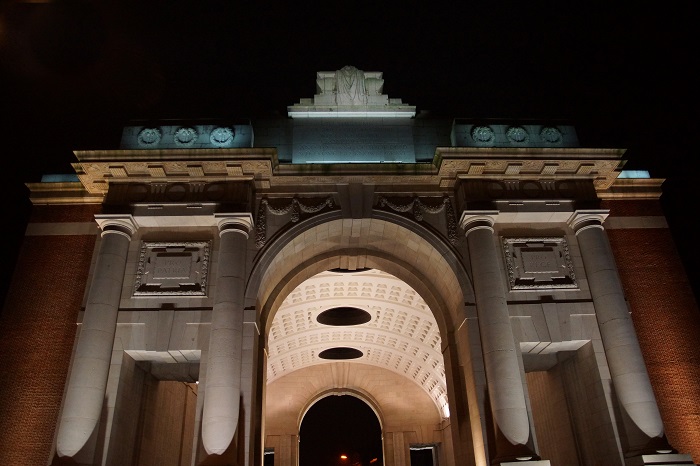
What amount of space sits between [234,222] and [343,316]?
53.0 ft

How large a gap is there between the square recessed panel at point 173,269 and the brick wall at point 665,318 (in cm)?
1644

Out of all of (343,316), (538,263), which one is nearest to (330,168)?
(538,263)

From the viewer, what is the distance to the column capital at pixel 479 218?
20922 millimetres

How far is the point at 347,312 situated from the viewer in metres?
35.6

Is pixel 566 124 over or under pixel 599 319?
over

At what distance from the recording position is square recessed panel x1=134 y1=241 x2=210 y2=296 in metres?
20.2

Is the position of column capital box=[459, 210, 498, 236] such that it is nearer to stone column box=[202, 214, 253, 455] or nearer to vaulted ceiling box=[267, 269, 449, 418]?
stone column box=[202, 214, 253, 455]

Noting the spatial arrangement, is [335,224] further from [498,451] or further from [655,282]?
[655,282]

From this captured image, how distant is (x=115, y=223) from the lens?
20.6m

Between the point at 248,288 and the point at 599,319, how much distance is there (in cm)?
1268

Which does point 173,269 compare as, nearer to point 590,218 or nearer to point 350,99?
point 350,99

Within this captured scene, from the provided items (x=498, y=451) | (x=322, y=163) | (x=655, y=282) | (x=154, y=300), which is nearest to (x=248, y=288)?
(x=154, y=300)

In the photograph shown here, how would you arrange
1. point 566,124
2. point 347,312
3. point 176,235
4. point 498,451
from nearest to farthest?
point 498,451 < point 176,235 < point 566,124 < point 347,312

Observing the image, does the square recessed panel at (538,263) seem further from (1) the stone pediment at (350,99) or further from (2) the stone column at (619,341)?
(1) the stone pediment at (350,99)
